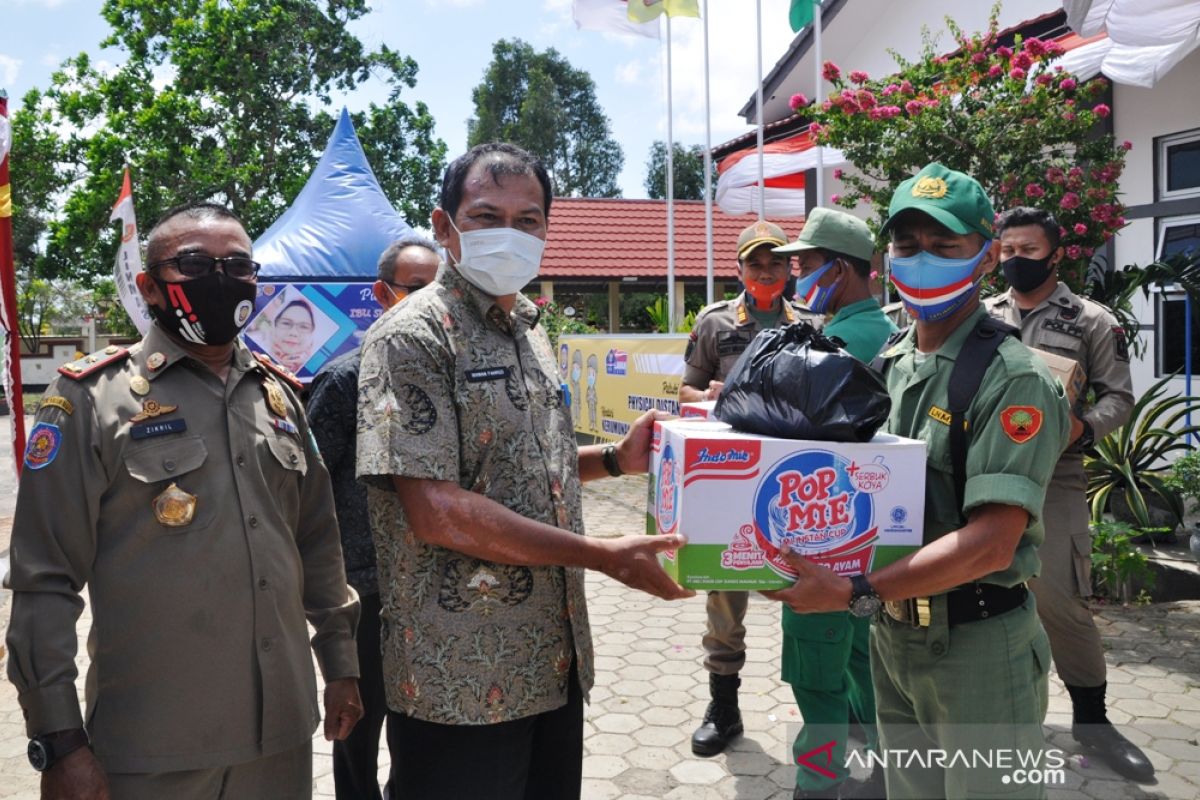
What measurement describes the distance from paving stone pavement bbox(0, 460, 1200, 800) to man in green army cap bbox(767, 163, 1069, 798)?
4.63 ft

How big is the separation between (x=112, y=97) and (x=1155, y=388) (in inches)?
892

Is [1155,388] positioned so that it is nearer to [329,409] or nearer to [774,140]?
[329,409]

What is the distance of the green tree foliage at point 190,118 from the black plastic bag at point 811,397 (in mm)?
21125

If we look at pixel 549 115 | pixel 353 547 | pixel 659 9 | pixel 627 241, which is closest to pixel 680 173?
pixel 549 115

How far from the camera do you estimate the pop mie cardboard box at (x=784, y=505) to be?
1.89 meters

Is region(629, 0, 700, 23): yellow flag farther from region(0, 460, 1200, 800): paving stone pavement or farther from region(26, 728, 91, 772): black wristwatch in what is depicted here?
region(26, 728, 91, 772): black wristwatch

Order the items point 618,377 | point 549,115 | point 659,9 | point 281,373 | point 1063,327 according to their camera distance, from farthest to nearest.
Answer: point 549,115 → point 659,9 → point 618,377 → point 1063,327 → point 281,373

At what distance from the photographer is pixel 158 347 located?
207cm

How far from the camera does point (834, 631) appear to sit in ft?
9.48

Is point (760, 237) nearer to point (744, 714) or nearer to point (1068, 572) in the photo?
point (1068, 572)

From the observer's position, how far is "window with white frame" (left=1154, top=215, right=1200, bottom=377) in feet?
24.2

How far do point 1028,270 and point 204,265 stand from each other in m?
3.29

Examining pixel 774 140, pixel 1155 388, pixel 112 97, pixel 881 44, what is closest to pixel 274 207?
pixel 112 97

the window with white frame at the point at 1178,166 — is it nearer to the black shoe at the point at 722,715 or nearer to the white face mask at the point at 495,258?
the black shoe at the point at 722,715
